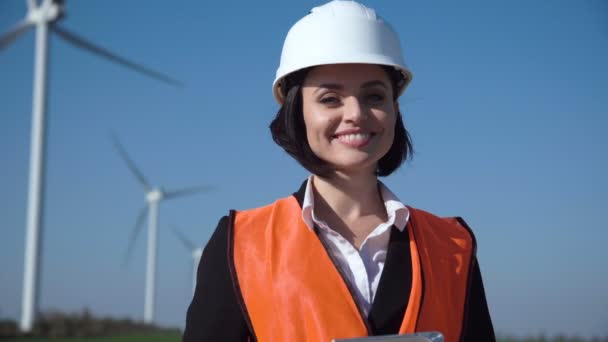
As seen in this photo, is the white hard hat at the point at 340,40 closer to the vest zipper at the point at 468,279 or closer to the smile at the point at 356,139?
the smile at the point at 356,139

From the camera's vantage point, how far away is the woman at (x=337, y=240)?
3.95 metres

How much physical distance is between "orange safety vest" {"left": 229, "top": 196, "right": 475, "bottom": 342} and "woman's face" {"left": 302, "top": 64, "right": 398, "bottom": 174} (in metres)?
0.46

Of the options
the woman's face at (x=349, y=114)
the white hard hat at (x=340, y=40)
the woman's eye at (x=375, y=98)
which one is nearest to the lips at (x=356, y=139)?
the woman's face at (x=349, y=114)

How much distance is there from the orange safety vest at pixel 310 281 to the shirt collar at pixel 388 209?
0.21 feet

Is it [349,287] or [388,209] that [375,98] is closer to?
[388,209]

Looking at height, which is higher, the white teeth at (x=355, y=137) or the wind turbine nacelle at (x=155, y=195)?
the white teeth at (x=355, y=137)

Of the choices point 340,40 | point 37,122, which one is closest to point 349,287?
point 340,40

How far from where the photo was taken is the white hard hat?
4160mm

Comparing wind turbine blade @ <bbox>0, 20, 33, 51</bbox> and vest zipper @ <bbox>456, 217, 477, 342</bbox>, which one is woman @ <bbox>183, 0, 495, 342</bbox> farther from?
wind turbine blade @ <bbox>0, 20, 33, 51</bbox>

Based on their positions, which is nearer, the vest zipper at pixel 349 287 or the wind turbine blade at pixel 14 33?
the vest zipper at pixel 349 287

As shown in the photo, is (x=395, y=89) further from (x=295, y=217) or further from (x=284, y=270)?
(x=284, y=270)

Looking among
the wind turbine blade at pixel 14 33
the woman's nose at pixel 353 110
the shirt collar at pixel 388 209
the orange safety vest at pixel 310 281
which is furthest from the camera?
the wind turbine blade at pixel 14 33

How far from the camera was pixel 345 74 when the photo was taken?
4164 mm

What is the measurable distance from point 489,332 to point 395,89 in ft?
4.97
